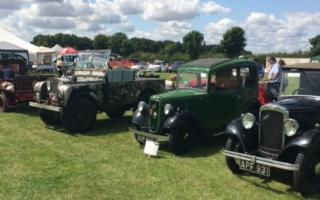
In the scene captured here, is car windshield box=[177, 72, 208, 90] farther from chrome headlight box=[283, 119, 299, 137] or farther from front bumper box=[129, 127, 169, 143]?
chrome headlight box=[283, 119, 299, 137]

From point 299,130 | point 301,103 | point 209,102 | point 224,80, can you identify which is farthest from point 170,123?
point 299,130

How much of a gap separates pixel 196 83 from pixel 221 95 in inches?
22.9

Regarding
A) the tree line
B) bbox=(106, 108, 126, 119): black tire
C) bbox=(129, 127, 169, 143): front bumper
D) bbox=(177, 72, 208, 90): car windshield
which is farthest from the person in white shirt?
the tree line

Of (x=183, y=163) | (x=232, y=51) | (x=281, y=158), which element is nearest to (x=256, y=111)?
(x=183, y=163)

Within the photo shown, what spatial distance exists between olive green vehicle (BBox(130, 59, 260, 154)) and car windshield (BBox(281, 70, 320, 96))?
1.94 metres

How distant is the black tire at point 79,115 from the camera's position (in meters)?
10.8

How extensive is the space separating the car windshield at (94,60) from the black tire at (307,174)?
307 inches

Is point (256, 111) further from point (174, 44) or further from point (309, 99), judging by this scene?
point (174, 44)

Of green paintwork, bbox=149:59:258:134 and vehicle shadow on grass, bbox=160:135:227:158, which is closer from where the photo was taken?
vehicle shadow on grass, bbox=160:135:227:158

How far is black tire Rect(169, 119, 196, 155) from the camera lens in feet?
27.6

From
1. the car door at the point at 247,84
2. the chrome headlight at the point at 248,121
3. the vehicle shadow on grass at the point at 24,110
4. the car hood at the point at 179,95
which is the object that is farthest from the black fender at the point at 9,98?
the chrome headlight at the point at 248,121

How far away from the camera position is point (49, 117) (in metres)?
12.0

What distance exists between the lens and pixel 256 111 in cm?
1022

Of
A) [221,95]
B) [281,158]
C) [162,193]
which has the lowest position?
[162,193]
